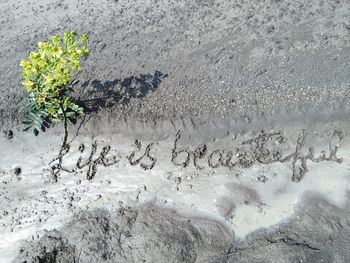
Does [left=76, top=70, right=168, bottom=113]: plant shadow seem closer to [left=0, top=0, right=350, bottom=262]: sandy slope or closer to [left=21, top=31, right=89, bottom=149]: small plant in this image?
[left=0, top=0, right=350, bottom=262]: sandy slope

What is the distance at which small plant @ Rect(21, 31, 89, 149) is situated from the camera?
15.0ft

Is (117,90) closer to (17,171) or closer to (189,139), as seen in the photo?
(189,139)

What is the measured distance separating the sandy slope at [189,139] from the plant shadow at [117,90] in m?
0.02

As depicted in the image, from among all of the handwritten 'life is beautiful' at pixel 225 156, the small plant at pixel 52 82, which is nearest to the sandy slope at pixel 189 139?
the handwritten 'life is beautiful' at pixel 225 156

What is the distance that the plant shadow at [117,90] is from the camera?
6.01m

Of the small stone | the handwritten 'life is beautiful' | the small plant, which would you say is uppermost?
the small plant

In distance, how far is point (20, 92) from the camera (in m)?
6.19

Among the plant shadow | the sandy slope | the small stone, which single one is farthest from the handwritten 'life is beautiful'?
the plant shadow

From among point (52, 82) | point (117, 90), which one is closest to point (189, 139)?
point (117, 90)

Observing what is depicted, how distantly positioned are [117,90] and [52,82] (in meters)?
1.27

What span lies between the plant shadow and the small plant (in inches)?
9.5

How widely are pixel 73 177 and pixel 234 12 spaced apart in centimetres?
378

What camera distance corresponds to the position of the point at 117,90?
6.09 meters

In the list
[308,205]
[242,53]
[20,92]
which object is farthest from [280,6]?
[20,92]
